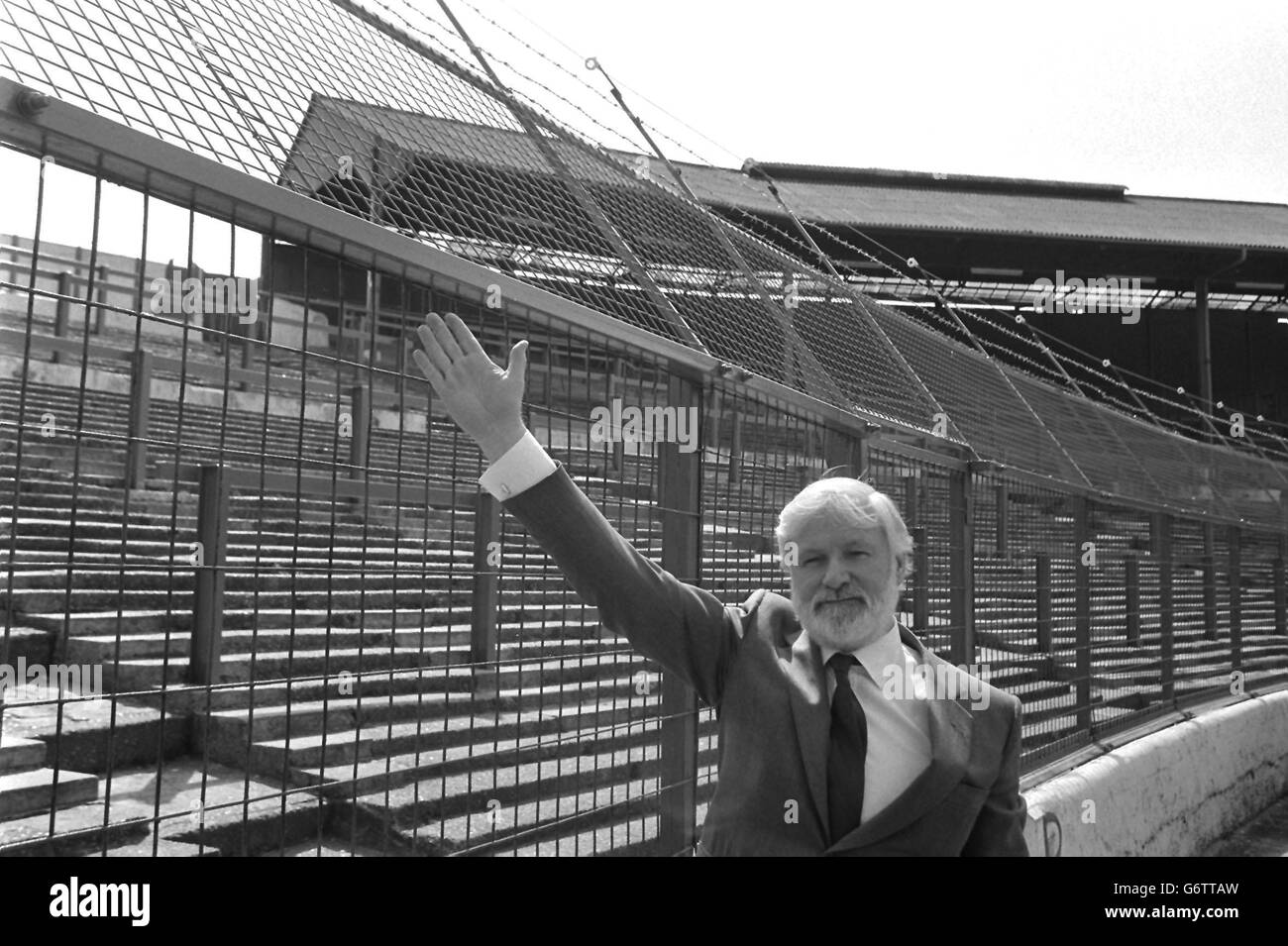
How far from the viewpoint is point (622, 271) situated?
429 cm

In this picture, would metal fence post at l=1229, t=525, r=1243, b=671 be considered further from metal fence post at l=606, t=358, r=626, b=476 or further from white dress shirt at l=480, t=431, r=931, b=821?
white dress shirt at l=480, t=431, r=931, b=821

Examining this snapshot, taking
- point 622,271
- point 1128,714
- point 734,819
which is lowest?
point 1128,714

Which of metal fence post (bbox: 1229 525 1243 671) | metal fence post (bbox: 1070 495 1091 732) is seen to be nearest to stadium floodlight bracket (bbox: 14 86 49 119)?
metal fence post (bbox: 1070 495 1091 732)

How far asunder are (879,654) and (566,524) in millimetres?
735

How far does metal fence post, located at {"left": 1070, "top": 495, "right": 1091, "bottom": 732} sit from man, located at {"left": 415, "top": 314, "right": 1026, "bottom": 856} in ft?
18.2

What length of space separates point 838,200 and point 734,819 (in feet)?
93.2

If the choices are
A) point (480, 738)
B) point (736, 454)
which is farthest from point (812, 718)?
point (480, 738)

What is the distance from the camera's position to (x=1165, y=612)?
9391mm

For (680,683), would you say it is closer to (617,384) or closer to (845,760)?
(617,384)

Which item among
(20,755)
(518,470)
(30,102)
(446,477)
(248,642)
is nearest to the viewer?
(30,102)

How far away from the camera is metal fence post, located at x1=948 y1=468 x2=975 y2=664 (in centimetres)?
612

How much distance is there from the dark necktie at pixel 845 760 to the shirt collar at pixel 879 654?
6 cm
